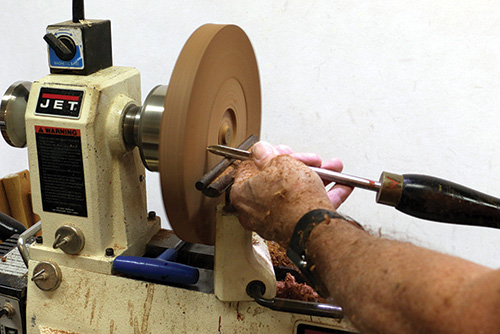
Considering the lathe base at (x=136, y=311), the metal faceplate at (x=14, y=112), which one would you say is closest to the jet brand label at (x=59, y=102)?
the metal faceplate at (x=14, y=112)

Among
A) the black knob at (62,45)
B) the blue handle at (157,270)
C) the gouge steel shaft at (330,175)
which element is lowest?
the blue handle at (157,270)

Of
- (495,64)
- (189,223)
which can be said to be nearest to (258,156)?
(189,223)

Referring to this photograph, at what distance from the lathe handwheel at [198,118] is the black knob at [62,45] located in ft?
0.99

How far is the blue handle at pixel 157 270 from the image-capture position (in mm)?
Result: 1024

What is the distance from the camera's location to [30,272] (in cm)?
111

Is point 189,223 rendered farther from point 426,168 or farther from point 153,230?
point 426,168

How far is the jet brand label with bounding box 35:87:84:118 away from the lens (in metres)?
1.00

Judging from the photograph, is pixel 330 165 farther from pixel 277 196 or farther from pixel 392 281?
pixel 392 281

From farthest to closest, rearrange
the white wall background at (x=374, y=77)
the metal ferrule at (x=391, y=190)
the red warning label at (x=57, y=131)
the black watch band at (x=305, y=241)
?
the white wall background at (x=374, y=77), the red warning label at (x=57, y=131), the metal ferrule at (x=391, y=190), the black watch band at (x=305, y=241)

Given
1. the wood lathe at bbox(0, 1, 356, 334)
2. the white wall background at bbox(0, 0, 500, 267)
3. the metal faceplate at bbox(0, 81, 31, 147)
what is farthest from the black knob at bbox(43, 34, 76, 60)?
the white wall background at bbox(0, 0, 500, 267)

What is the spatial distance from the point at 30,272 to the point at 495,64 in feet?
6.11

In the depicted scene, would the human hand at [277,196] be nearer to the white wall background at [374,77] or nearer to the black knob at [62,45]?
the black knob at [62,45]

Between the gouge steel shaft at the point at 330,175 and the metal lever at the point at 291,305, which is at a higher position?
the gouge steel shaft at the point at 330,175

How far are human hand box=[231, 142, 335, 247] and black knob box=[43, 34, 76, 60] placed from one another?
465 mm
